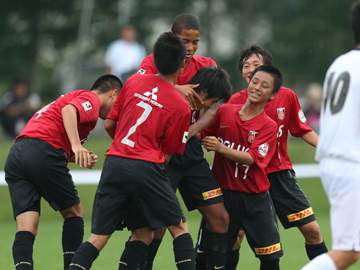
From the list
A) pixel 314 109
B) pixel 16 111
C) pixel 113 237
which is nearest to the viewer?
pixel 113 237

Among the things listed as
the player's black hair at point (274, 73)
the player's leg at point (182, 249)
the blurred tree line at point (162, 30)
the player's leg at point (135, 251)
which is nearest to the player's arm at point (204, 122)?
the player's black hair at point (274, 73)

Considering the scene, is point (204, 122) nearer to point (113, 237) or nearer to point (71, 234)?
point (71, 234)

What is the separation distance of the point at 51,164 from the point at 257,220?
163cm

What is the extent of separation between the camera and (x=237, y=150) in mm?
4148

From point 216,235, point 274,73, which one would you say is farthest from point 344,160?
point 216,235

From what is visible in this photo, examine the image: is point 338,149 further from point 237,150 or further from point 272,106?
point 272,106

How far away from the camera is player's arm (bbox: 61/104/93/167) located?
3.81 meters

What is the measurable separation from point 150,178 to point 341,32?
11475 millimetres

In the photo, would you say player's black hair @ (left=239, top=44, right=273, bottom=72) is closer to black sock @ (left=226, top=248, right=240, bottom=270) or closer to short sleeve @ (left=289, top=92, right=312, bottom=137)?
short sleeve @ (left=289, top=92, right=312, bottom=137)

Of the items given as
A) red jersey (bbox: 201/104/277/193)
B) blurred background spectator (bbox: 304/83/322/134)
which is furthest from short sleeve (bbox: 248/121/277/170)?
blurred background spectator (bbox: 304/83/322/134)

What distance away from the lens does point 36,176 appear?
4.09 meters

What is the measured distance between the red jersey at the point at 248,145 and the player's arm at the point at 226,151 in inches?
2.2

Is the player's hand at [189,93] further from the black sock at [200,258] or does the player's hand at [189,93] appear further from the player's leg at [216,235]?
the black sock at [200,258]

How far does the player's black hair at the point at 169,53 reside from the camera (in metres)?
3.82
